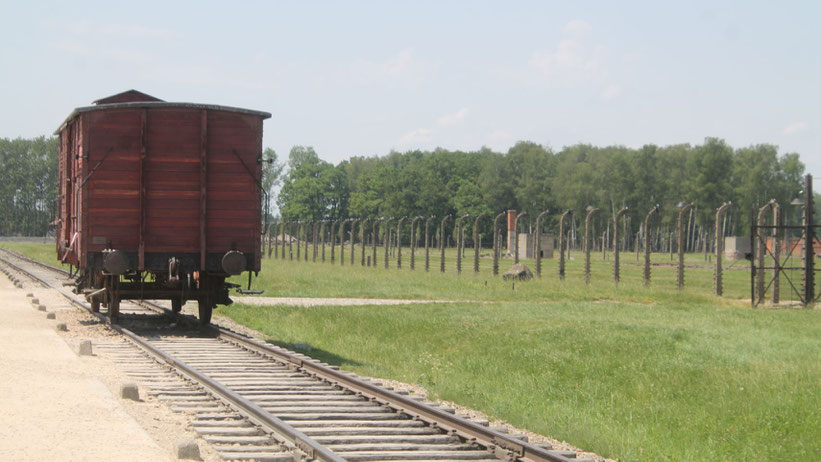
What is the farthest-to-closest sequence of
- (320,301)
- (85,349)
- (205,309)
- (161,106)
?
(320,301) → (205,309) → (161,106) → (85,349)

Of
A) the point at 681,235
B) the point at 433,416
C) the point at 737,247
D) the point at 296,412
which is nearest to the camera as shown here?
the point at 433,416

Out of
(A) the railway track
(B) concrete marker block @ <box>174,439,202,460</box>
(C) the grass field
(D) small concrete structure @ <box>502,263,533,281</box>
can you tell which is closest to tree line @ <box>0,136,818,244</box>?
(D) small concrete structure @ <box>502,263,533,281</box>

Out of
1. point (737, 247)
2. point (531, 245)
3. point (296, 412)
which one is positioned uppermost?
point (737, 247)

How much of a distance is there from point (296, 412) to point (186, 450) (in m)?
2.51

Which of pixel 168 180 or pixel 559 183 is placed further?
pixel 559 183

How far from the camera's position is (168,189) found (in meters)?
18.4

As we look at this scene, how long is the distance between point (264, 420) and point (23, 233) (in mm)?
178834

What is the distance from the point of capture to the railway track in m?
8.62

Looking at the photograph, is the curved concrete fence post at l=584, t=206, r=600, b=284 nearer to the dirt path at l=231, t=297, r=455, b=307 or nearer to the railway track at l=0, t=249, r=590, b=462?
the dirt path at l=231, t=297, r=455, b=307

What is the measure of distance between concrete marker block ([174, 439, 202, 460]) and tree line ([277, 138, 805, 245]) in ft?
319

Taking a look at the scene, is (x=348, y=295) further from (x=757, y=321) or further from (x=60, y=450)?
(x=60, y=450)

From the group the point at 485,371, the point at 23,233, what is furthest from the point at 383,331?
the point at 23,233

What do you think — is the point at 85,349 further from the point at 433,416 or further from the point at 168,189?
the point at 433,416

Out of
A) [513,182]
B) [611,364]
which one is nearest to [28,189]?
[513,182]
